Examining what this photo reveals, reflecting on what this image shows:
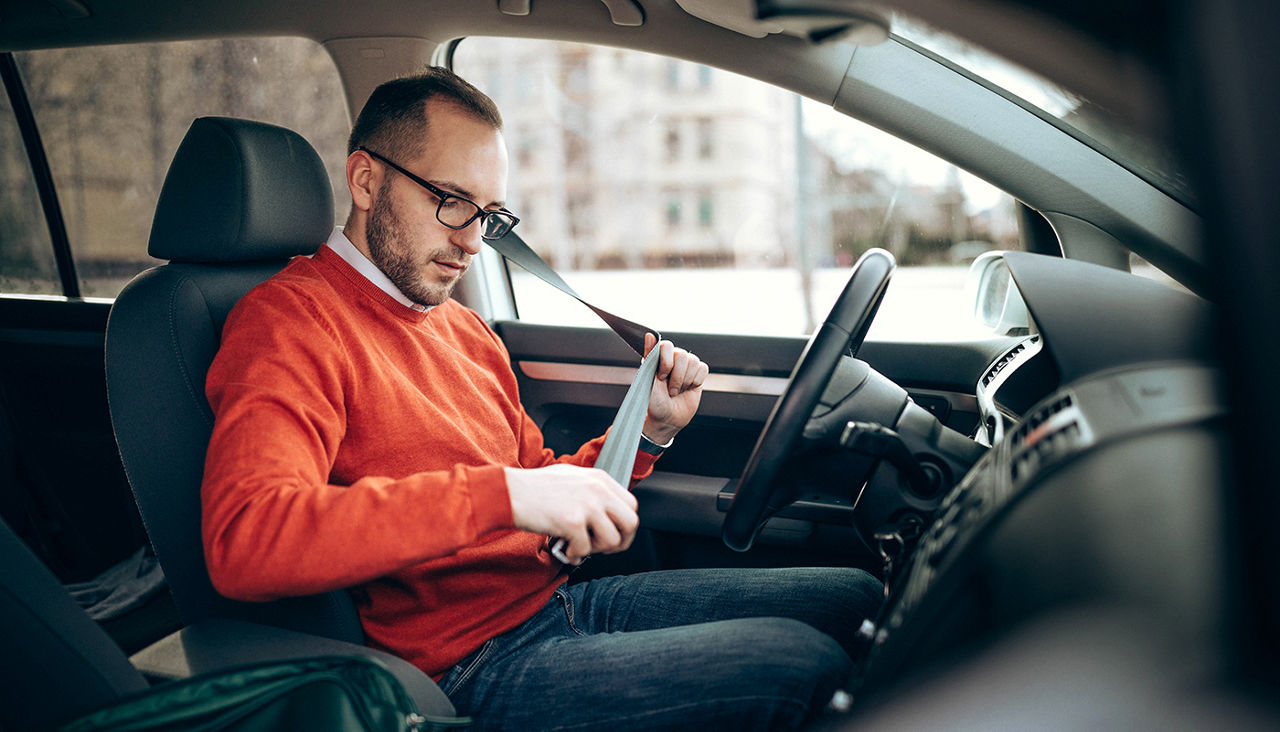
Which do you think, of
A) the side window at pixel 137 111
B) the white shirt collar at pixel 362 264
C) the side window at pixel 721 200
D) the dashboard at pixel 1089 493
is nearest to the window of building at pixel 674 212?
the side window at pixel 721 200

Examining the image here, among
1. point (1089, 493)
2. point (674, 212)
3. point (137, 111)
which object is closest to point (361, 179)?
point (1089, 493)

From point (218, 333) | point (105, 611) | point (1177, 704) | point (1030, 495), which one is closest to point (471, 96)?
point (218, 333)

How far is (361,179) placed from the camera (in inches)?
56.2

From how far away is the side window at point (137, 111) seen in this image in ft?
7.63

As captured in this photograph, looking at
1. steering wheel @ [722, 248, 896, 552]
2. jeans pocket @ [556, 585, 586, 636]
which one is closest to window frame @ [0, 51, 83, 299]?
jeans pocket @ [556, 585, 586, 636]

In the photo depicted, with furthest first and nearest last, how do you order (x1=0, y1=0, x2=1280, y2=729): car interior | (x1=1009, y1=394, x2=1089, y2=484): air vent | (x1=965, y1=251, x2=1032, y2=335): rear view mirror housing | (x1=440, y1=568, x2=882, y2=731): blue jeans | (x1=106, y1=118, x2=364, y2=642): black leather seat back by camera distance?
(x1=965, y1=251, x2=1032, y2=335): rear view mirror housing
(x1=106, y1=118, x2=364, y2=642): black leather seat back
(x1=440, y1=568, x2=882, y2=731): blue jeans
(x1=1009, y1=394, x2=1089, y2=484): air vent
(x1=0, y1=0, x2=1280, y2=729): car interior

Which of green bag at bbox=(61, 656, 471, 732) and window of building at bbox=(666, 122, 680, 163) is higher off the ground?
window of building at bbox=(666, 122, 680, 163)

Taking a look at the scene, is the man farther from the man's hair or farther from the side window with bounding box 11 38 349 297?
the side window with bounding box 11 38 349 297

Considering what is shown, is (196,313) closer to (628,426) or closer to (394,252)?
(394,252)

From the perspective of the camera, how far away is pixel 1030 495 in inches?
29.0

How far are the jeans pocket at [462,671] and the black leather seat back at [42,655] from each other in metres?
0.39

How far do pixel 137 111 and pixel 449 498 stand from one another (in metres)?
2.43

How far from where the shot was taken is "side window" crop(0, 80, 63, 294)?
2.81 meters

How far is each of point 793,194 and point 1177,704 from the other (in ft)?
5.83
